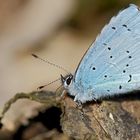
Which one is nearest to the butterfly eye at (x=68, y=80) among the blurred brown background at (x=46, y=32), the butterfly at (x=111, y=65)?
the butterfly at (x=111, y=65)

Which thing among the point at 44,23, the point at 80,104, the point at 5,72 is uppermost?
the point at 44,23

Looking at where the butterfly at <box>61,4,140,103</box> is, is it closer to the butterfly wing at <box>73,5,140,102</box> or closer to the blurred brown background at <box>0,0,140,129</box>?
the butterfly wing at <box>73,5,140,102</box>

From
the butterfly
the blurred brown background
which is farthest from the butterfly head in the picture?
the blurred brown background

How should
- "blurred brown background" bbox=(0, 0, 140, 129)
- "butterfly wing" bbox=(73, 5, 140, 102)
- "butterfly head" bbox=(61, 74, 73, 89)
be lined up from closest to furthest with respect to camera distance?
"butterfly wing" bbox=(73, 5, 140, 102) → "butterfly head" bbox=(61, 74, 73, 89) → "blurred brown background" bbox=(0, 0, 140, 129)

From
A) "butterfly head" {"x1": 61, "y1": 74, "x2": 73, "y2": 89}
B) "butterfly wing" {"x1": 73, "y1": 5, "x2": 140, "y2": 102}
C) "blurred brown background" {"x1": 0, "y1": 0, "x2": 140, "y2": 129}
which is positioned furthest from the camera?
"blurred brown background" {"x1": 0, "y1": 0, "x2": 140, "y2": 129}

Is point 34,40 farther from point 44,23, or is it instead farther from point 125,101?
point 125,101

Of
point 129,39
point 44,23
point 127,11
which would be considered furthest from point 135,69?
point 44,23

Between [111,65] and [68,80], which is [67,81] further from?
[111,65]
